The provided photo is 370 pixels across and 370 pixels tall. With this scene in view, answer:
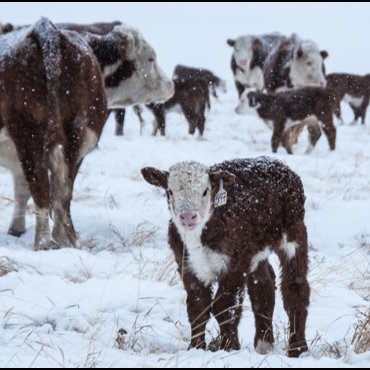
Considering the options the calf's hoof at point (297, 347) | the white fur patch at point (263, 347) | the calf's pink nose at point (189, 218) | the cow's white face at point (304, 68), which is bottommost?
the cow's white face at point (304, 68)

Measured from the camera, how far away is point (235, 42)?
19.1 m

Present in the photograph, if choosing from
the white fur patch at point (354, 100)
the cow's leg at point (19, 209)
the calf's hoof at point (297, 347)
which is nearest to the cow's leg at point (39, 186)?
the cow's leg at point (19, 209)

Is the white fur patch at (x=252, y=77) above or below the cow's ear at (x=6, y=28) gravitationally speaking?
below

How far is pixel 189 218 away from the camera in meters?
3.81

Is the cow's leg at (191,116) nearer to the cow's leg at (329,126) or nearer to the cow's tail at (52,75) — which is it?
the cow's leg at (329,126)

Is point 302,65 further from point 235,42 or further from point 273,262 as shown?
point 273,262

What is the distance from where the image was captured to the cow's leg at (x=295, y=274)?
14.4 ft

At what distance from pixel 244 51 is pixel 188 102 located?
275 cm

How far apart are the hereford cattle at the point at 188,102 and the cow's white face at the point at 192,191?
1203 cm

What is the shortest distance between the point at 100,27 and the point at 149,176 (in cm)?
737

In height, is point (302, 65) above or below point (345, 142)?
above

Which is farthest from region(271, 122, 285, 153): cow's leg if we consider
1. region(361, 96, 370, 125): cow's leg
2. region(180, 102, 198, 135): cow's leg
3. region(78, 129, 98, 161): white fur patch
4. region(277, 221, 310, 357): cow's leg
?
region(277, 221, 310, 357): cow's leg

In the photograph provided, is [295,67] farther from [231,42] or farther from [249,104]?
[231,42]

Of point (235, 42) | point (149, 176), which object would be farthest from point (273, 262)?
point (235, 42)
